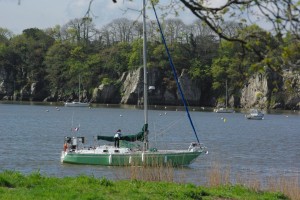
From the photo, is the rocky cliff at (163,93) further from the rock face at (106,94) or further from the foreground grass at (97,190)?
the foreground grass at (97,190)

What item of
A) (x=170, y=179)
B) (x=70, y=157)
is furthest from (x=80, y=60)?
(x=170, y=179)

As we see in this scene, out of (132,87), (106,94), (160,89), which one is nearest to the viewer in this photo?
(132,87)

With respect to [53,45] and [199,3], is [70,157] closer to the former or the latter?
[199,3]

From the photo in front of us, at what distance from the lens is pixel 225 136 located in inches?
2798

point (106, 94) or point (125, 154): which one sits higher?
point (106, 94)

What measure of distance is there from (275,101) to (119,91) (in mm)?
38821

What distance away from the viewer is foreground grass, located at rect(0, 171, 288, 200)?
1441 centimetres

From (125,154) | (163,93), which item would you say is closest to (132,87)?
(163,93)

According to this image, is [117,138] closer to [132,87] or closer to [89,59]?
[132,87]

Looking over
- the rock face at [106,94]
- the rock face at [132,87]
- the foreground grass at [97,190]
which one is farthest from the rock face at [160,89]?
the foreground grass at [97,190]

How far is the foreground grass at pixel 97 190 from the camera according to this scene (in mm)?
14406

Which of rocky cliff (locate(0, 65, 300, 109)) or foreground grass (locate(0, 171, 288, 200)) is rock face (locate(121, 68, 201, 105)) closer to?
rocky cliff (locate(0, 65, 300, 109))

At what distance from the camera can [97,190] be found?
1550 cm

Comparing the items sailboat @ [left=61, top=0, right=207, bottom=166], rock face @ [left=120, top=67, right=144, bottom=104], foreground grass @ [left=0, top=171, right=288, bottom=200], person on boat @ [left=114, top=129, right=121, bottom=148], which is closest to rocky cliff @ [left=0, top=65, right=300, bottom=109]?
rock face @ [left=120, top=67, right=144, bottom=104]
